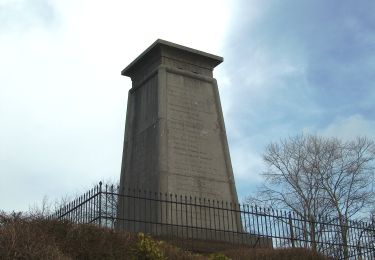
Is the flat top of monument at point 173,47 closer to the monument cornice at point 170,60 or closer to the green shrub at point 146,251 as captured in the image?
the monument cornice at point 170,60

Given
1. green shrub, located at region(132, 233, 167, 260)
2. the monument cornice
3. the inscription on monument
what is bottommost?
green shrub, located at region(132, 233, 167, 260)

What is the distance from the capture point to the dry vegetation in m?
8.40

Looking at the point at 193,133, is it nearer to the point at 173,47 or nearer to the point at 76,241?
the point at 173,47

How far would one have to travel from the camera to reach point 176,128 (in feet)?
51.5

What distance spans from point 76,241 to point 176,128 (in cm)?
642

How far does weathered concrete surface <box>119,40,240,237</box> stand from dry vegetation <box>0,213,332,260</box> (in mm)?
4403

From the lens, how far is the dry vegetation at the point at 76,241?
8398 mm

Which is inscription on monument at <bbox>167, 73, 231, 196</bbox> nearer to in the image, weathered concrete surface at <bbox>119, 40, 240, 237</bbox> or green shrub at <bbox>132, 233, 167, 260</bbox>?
weathered concrete surface at <bbox>119, 40, 240, 237</bbox>

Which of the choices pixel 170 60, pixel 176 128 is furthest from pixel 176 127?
pixel 170 60

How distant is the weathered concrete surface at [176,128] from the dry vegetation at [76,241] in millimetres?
4403

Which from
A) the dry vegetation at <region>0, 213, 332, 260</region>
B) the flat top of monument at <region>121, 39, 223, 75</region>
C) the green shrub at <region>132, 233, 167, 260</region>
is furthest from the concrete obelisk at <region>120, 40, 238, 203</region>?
the green shrub at <region>132, 233, 167, 260</region>

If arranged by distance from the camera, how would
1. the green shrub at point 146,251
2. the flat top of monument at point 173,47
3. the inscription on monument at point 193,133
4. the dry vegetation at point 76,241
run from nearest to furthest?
1. the dry vegetation at point 76,241
2. the green shrub at point 146,251
3. the inscription on monument at point 193,133
4. the flat top of monument at point 173,47

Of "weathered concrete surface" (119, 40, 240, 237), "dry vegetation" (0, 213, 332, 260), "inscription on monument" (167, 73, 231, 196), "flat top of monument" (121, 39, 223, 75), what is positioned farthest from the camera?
"flat top of monument" (121, 39, 223, 75)

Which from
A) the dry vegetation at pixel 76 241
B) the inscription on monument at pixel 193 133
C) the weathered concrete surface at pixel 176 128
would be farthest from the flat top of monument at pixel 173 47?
the dry vegetation at pixel 76 241
